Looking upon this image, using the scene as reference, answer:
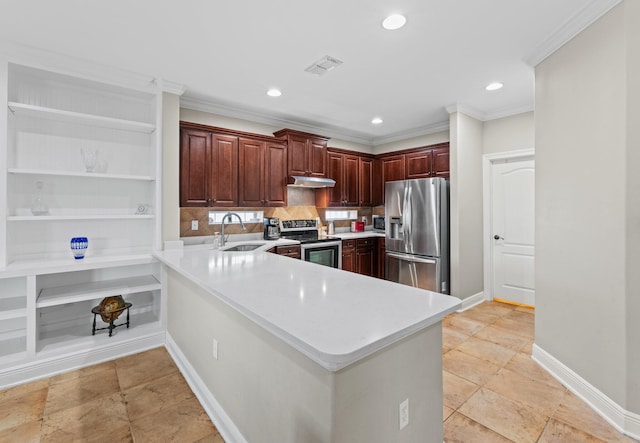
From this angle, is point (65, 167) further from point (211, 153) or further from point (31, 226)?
point (211, 153)

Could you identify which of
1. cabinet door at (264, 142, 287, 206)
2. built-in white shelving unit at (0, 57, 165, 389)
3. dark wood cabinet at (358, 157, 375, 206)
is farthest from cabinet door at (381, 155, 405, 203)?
built-in white shelving unit at (0, 57, 165, 389)

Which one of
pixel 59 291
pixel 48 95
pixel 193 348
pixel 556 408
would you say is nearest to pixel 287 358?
pixel 193 348

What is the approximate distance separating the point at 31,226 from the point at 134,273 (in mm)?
970

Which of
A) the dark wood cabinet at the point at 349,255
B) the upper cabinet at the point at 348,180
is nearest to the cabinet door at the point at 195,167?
the upper cabinet at the point at 348,180

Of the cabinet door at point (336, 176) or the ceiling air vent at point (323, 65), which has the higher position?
the ceiling air vent at point (323, 65)

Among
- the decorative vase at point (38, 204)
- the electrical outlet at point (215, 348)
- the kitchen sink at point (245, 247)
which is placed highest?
the decorative vase at point (38, 204)

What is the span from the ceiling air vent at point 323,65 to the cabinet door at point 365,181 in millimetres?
2632

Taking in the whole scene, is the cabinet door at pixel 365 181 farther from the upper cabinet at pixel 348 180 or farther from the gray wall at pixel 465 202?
the gray wall at pixel 465 202

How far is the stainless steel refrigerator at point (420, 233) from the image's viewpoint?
4.05m

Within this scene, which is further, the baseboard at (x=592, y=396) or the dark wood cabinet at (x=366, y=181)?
the dark wood cabinet at (x=366, y=181)

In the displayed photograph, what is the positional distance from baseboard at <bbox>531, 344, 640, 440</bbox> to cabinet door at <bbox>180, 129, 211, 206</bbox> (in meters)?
3.73

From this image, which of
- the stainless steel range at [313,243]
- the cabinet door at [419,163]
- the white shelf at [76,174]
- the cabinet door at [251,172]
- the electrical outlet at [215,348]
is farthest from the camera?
the cabinet door at [419,163]

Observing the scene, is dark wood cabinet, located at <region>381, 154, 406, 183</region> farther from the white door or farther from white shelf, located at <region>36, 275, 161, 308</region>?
white shelf, located at <region>36, 275, 161, 308</region>

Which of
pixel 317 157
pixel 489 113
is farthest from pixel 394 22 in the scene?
pixel 489 113
